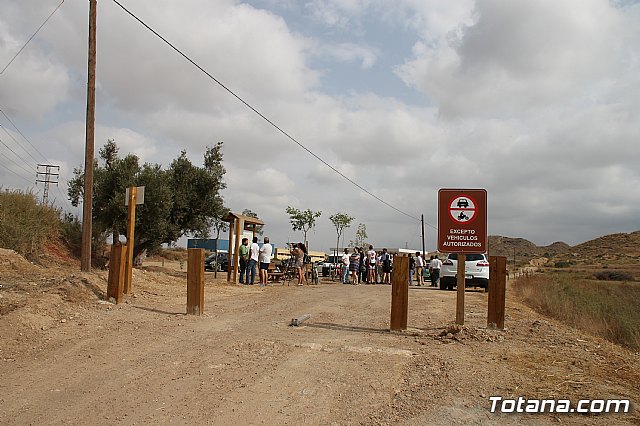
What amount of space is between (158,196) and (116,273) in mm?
13543

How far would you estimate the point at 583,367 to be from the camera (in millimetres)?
6621

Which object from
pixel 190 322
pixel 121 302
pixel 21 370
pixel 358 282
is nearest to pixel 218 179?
pixel 358 282

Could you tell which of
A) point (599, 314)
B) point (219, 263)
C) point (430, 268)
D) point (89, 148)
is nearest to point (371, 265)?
point (430, 268)

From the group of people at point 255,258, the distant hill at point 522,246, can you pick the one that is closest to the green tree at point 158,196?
the group of people at point 255,258

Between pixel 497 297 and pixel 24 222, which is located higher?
pixel 24 222

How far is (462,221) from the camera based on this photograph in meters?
9.55

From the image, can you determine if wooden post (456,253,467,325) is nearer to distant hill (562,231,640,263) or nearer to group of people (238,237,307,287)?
group of people (238,237,307,287)

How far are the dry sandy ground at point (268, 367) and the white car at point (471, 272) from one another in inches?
414

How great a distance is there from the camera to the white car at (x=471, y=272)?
823 inches

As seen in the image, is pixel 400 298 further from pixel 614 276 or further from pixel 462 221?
pixel 614 276

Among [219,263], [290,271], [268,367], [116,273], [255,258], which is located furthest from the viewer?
[219,263]

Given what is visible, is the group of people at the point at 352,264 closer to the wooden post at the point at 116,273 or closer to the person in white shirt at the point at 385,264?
the person in white shirt at the point at 385,264

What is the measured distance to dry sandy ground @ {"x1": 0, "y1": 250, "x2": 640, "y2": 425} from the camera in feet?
16.4

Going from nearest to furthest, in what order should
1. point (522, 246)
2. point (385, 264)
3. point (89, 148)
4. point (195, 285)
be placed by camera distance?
point (195, 285) → point (89, 148) → point (385, 264) → point (522, 246)
